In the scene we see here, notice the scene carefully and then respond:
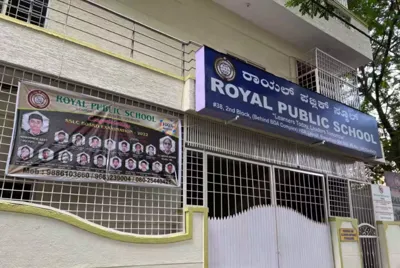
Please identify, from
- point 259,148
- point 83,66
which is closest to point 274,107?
point 259,148

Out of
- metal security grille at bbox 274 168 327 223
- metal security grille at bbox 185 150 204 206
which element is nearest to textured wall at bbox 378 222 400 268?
metal security grille at bbox 274 168 327 223

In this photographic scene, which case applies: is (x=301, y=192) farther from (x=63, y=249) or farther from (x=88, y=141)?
(x=63, y=249)

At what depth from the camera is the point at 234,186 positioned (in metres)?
6.86

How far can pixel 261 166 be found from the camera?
745cm

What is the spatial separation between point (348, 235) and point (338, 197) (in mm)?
982

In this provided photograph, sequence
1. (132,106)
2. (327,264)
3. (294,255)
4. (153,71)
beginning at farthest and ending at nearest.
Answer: (327,264), (294,255), (153,71), (132,106)

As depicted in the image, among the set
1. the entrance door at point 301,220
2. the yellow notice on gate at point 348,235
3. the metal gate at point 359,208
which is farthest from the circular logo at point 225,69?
the yellow notice on gate at point 348,235

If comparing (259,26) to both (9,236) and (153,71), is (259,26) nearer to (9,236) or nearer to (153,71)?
(153,71)

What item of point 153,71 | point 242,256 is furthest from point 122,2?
point 242,256

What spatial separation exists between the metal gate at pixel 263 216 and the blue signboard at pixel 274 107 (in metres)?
0.93

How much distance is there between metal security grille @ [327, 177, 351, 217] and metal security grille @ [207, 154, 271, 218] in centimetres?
228

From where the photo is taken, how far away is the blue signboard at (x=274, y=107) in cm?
644

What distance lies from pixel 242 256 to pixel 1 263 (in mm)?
4023

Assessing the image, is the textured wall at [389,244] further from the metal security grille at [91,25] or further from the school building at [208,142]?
the metal security grille at [91,25]
